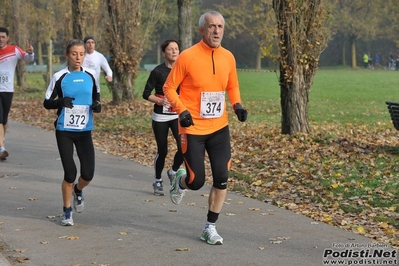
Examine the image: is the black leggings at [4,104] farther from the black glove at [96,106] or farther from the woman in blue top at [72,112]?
the black glove at [96,106]

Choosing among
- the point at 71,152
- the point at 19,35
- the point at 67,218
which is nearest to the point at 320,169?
the point at 71,152

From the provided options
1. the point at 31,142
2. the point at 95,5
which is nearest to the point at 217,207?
the point at 31,142

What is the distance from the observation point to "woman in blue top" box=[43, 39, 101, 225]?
8.69 metres

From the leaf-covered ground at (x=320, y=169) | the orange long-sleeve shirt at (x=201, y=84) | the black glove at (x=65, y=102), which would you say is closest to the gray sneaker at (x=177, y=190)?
the orange long-sleeve shirt at (x=201, y=84)

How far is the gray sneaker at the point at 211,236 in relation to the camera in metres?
7.61

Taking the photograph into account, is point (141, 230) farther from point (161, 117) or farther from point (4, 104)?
point (4, 104)

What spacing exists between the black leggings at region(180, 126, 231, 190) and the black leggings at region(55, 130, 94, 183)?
1431 millimetres

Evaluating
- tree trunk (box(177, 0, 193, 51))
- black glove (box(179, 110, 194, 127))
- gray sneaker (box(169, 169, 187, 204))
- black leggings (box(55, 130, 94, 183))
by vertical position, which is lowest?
gray sneaker (box(169, 169, 187, 204))

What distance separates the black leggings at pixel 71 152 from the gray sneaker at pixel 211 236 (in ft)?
5.57

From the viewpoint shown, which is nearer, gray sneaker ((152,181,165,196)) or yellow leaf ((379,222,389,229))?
yellow leaf ((379,222,389,229))

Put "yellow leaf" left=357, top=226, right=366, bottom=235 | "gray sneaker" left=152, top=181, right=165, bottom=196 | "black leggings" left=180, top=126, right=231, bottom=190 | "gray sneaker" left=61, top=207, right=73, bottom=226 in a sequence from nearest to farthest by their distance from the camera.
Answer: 1. "black leggings" left=180, top=126, right=231, bottom=190
2. "yellow leaf" left=357, top=226, right=366, bottom=235
3. "gray sneaker" left=61, top=207, right=73, bottom=226
4. "gray sneaker" left=152, top=181, right=165, bottom=196

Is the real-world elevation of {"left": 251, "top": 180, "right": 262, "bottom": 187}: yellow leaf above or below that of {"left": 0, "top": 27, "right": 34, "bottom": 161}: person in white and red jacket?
below

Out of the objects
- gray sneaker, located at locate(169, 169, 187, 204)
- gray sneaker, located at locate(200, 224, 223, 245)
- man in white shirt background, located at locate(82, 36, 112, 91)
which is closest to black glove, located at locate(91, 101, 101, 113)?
gray sneaker, located at locate(169, 169, 187, 204)

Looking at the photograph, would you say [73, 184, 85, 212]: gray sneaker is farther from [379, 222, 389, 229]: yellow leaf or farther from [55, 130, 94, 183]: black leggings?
[379, 222, 389, 229]: yellow leaf
